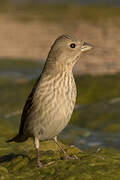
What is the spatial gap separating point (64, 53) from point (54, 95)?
0.75 meters

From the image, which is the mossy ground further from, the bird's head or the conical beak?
the conical beak

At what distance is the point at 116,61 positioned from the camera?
65.4 feet

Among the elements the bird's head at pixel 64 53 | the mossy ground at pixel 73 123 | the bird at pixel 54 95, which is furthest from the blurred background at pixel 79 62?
the bird's head at pixel 64 53

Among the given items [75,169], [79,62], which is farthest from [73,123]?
[79,62]

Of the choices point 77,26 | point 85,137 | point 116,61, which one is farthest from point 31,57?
point 85,137

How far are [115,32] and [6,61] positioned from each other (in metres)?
7.05

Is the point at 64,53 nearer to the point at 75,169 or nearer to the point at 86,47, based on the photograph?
the point at 86,47

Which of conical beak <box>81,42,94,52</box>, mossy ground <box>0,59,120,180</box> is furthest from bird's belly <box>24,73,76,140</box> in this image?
conical beak <box>81,42,94,52</box>

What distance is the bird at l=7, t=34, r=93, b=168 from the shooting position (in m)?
7.36

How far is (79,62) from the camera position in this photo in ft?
67.6

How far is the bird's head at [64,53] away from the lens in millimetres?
7757

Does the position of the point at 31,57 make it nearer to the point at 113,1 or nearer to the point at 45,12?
the point at 45,12

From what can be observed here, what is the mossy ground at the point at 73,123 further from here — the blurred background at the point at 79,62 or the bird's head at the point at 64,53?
the bird's head at the point at 64,53

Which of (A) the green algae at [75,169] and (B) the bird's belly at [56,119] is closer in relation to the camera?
(A) the green algae at [75,169]
